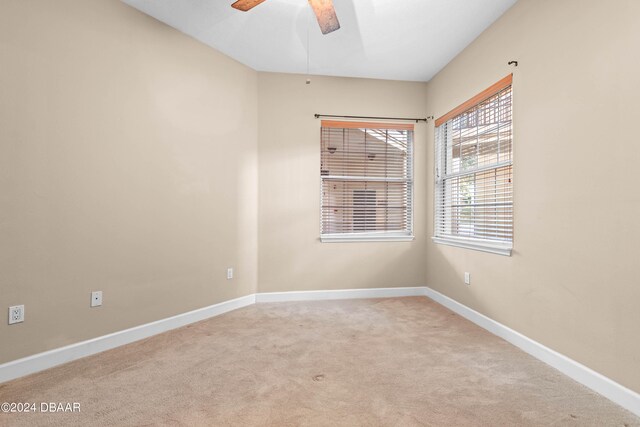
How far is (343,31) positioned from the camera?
3.01 m

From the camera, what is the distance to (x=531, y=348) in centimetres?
245

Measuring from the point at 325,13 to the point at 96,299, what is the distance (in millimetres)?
2572

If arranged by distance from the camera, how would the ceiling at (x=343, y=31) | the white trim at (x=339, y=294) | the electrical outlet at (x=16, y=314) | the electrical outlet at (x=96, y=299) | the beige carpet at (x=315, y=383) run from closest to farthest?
the beige carpet at (x=315, y=383), the electrical outlet at (x=16, y=314), the electrical outlet at (x=96, y=299), the ceiling at (x=343, y=31), the white trim at (x=339, y=294)

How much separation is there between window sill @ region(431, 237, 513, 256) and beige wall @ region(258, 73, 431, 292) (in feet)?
1.64

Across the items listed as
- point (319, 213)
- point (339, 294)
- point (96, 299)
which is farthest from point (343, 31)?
point (96, 299)

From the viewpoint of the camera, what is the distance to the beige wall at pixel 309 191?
392 centimetres

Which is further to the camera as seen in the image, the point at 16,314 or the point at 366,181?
the point at 366,181

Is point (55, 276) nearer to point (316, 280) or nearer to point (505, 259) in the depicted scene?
point (316, 280)

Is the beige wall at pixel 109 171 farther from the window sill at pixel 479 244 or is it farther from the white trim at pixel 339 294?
the window sill at pixel 479 244

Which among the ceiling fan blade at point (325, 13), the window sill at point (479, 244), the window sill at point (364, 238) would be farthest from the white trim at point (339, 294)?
the ceiling fan blade at point (325, 13)

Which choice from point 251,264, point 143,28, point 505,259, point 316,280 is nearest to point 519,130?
point 505,259

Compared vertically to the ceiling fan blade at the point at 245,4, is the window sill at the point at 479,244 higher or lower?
lower

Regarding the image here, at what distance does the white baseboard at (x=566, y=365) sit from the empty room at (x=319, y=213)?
1 centimetres

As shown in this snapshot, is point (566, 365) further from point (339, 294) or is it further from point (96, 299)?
point (96, 299)
